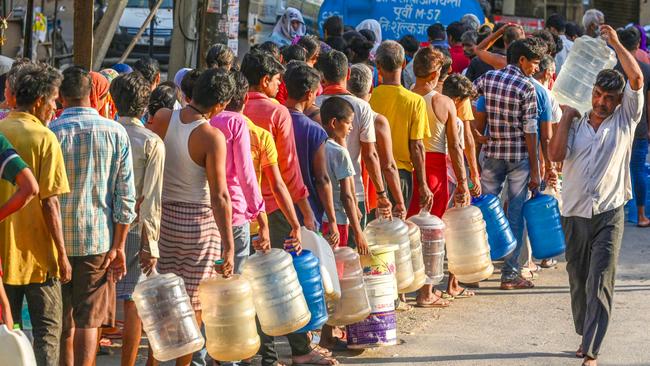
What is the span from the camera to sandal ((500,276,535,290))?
1010 cm

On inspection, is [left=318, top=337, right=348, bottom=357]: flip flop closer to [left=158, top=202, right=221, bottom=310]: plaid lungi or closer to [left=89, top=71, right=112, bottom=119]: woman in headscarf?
[left=158, top=202, right=221, bottom=310]: plaid lungi

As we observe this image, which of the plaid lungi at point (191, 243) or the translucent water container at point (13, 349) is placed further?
the plaid lungi at point (191, 243)

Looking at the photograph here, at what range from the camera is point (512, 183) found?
9945mm

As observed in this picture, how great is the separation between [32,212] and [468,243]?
404cm

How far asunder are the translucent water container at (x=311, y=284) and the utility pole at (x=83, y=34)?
3.69 metres

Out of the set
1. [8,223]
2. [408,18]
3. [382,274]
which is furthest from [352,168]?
[408,18]

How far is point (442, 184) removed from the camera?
935 centimetres

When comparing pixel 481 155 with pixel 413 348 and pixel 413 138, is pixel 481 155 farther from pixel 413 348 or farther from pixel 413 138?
pixel 413 348

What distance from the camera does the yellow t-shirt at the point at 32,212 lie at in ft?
18.9

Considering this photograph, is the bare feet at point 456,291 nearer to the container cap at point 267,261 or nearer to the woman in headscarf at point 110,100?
the woman in headscarf at point 110,100

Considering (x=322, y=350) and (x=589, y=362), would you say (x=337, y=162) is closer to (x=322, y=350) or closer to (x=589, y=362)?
Answer: (x=322, y=350)

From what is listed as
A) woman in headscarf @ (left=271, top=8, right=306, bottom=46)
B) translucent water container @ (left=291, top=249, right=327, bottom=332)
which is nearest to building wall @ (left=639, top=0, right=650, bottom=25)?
woman in headscarf @ (left=271, top=8, right=306, bottom=46)

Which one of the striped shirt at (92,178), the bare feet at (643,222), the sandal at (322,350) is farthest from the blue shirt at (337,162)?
the bare feet at (643,222)

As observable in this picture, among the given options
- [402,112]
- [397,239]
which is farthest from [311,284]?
[402,112]
